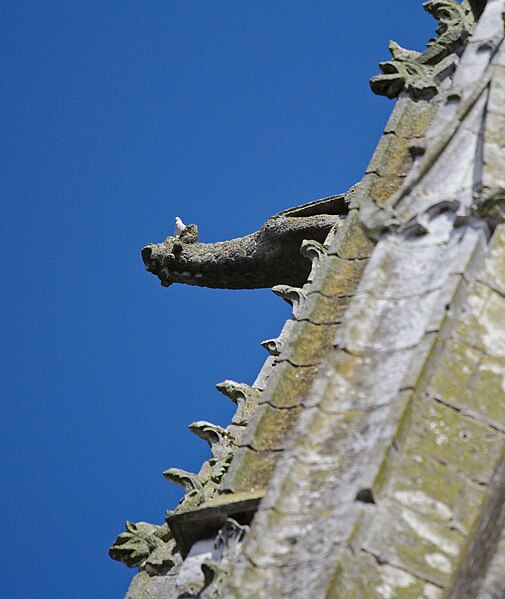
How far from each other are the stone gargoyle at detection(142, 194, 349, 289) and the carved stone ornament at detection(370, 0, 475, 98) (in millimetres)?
2332

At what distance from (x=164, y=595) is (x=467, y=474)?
4584 millimetres

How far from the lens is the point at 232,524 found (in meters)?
7.09

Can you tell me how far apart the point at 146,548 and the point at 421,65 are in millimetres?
3897

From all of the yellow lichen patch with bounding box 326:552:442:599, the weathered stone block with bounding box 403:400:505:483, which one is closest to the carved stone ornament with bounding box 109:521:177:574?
the weathered stone block with bounding box 403:400:505:483

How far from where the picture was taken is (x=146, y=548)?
1104 cm

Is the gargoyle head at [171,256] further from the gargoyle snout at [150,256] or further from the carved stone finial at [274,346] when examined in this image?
the carved stone finial at [274,346]

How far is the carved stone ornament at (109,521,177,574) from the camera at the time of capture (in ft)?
35.5

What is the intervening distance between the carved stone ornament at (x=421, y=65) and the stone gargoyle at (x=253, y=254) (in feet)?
7.65

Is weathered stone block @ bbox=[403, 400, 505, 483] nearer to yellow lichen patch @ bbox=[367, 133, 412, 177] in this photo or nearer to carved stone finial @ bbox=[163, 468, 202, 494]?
yellow lichen patch @ bbox=[367, 133, 412, 177]

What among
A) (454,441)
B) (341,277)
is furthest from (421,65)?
(454,441)

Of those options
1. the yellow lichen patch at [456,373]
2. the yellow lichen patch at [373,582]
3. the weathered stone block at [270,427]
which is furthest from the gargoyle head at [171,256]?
the yellow lichen patch at [373,582]

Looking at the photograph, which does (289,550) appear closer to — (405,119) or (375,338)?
(375,338)

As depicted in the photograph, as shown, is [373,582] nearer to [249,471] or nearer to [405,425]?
[405,425]

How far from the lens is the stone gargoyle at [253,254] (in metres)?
13.3
